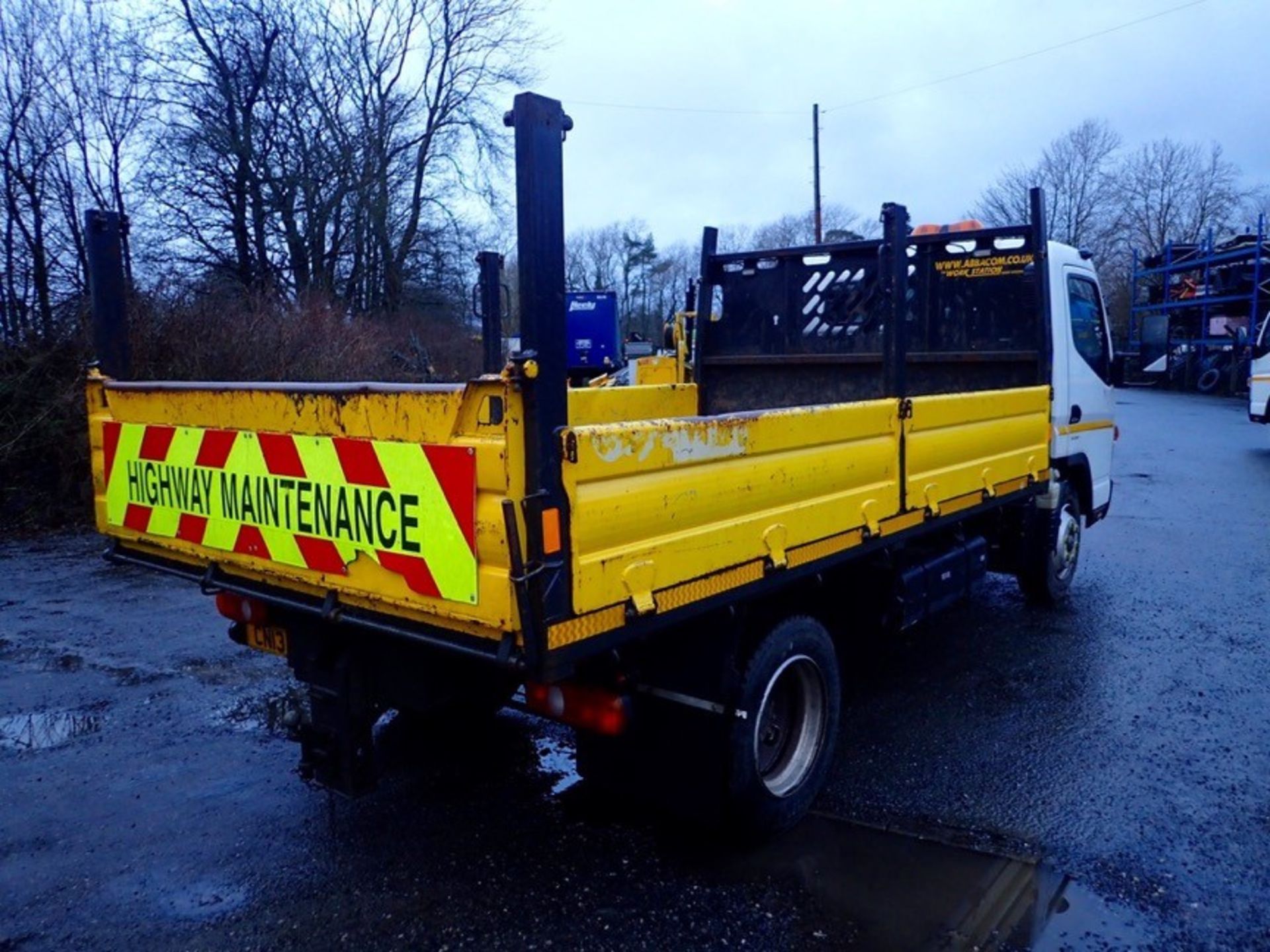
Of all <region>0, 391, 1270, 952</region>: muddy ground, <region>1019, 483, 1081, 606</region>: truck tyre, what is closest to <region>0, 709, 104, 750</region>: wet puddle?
<region>0, 391, 1270, 952</region>: muddy ground

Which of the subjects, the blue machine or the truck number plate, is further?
the blue machine

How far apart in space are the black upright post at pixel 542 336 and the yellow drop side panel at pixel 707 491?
0.21ft

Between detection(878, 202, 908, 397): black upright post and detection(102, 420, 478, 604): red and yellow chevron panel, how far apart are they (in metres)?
2.48

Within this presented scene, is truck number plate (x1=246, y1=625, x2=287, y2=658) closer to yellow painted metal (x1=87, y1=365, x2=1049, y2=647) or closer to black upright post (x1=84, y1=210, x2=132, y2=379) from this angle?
yellow painted metal (x1=87, y1=365, x2=1049, y2=647)

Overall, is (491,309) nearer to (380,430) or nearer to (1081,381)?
(380,430)

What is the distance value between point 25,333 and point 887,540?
33.2ft

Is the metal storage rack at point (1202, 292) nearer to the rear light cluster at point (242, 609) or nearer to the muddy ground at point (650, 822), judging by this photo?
the muddy ground at point (650, 822)

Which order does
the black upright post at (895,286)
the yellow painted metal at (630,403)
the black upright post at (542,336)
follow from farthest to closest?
1. the yellow painted metal at (630,403)
2. the black upright post at (895,286)
3. the black upright post at (542,336)

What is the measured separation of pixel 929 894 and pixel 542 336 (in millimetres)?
2323

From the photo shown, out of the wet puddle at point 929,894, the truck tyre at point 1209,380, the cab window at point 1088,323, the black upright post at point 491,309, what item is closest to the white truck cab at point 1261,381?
the cab window at point 1088,323

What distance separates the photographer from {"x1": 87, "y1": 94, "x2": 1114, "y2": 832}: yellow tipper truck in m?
2.69

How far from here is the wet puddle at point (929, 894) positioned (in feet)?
10.1

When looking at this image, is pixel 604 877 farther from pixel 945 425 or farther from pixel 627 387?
pixel 627 387

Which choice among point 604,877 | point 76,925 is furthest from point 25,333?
point 604,877
